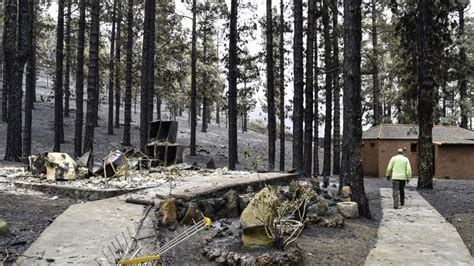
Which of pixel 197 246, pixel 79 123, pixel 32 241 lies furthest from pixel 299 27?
pixel 32 241

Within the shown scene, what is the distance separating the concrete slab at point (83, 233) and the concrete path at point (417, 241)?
12.1ft

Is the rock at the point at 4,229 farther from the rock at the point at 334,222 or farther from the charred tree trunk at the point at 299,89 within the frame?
the charred tree trunk at the point at 299,89

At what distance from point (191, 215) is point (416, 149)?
2337 centimetres

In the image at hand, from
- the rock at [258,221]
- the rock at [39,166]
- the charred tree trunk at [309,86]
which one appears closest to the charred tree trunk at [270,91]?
the charred tree trunk at [309,86]

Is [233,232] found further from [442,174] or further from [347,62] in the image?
[442,174]

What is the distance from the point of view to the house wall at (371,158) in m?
26.9

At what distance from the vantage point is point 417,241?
7.34 metres

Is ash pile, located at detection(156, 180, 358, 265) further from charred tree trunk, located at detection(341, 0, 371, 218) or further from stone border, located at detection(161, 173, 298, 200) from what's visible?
charred tree trunk, located at detection(341, 0, 371, 218)

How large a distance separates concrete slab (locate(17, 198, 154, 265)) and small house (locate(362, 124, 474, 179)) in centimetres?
2073

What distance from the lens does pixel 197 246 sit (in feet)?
20.1

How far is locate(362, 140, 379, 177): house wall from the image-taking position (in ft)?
88.2

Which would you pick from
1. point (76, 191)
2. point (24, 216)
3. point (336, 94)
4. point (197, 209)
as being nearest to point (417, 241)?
point (197, 209)

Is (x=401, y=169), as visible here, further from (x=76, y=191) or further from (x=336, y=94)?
(x=336, y=94)

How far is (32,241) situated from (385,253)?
204 inches
